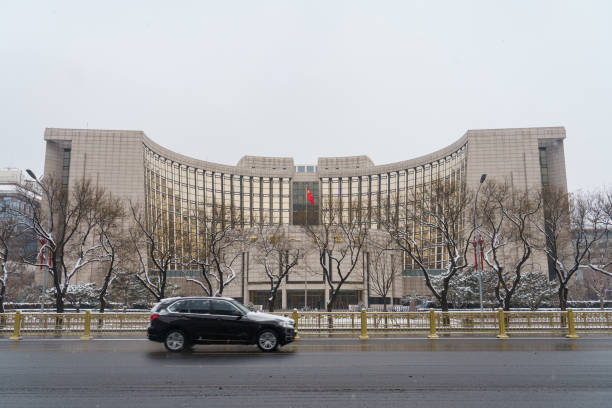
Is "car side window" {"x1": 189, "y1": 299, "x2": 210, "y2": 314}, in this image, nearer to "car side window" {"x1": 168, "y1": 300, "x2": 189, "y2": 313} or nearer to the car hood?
"car side window" {"x1": 168, "y1": 300, "x2": 189, "y2": 313}

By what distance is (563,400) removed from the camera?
748 cm

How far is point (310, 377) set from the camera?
963 centimetres

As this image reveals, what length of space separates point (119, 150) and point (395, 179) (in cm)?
4875

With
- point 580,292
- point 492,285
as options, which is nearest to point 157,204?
point 492,285

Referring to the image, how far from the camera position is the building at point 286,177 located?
63.6m

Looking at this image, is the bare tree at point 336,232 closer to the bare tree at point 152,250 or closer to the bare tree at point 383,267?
the bare tree at point 383,267

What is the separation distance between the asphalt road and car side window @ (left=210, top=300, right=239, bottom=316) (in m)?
1.22

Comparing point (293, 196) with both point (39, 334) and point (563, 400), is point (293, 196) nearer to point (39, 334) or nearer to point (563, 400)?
point (39, 334)

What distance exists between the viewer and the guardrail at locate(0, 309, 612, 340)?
2078 centimetres

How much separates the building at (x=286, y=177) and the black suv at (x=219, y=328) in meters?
35.9

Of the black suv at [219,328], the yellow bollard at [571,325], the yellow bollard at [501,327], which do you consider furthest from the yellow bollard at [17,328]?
the yellow bollard at [571,325]

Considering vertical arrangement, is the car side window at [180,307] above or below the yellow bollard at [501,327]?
above

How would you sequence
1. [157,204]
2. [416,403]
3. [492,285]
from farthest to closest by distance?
[157,204] → [492,285] → [416,403]

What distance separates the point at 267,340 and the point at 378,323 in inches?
328
